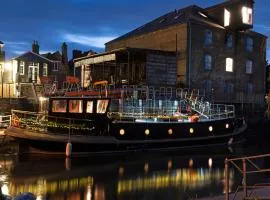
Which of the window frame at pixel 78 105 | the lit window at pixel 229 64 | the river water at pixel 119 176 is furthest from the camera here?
the lit window at pixel 229 64

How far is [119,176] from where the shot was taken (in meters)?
20.9

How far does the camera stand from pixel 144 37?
4797cm

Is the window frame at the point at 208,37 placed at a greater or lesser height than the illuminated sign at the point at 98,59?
greater

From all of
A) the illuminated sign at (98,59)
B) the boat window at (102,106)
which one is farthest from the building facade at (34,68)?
the boat window at (102,106)

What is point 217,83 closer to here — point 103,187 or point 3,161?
point 3,161

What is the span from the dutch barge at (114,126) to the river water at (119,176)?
116 cm

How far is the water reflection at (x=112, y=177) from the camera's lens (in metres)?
17.0

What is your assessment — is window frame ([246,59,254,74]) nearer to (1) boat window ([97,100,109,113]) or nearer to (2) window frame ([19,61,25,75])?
(1) boat window ([97,100,109,113])

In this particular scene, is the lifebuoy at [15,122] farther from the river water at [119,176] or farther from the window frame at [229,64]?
the window frame at [229,64]

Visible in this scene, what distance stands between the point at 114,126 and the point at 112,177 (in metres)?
8.27

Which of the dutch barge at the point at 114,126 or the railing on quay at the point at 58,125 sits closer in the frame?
the dutch barge at the point at 114,126

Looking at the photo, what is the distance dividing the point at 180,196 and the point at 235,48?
3399cm

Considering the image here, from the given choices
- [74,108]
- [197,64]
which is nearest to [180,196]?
[74,108]

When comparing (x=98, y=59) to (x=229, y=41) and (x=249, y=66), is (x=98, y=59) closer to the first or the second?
(x=229, y=41)
